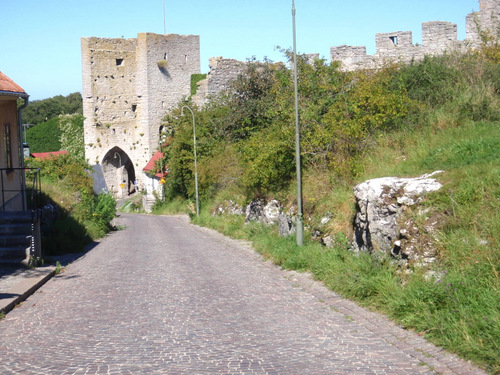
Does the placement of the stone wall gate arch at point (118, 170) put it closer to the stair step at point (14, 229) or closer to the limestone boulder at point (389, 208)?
the stair step at point (14, 229)

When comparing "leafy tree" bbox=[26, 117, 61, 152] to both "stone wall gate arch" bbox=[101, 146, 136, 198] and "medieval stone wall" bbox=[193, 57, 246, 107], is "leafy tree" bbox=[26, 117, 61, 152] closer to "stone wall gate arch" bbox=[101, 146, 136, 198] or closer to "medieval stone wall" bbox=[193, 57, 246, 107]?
"stone wall gate arch" bbox=[101, 146, 136, 198]

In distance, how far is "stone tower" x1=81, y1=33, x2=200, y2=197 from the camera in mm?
56031

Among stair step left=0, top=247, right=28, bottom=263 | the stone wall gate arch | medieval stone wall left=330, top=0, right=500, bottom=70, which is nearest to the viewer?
stair step left=0, top=247, right=28, bottom=263

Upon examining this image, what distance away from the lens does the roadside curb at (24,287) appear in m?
9.89

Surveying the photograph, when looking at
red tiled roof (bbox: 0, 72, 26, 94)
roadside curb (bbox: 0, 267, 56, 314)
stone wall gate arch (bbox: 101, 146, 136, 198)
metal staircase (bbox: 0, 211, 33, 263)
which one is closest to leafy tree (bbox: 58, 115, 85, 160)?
stone wall gate arch (bbox: 101, 146, 136, 198)

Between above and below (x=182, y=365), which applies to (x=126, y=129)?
above

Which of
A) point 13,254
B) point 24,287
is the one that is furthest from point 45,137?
point 24,287

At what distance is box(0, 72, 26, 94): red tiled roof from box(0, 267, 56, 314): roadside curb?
4847 millimetres

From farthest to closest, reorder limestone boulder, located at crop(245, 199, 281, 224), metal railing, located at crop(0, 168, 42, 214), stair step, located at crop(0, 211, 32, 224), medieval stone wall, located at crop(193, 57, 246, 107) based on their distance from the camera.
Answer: medieval stone wall, located at crop(193, 57, 246, 107) < limestone boulder, located at crop(245, 199, 281, 224) < metal railing, located at crop(0, 168, 42, 214) < stair step, located at crop(0, 211, 32, 224)

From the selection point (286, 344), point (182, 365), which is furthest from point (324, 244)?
point (182, 365)

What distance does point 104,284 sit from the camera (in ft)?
39.7

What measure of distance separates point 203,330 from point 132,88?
52.0 metres

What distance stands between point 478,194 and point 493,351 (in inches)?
144

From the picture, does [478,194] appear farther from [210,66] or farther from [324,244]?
[210,66]
